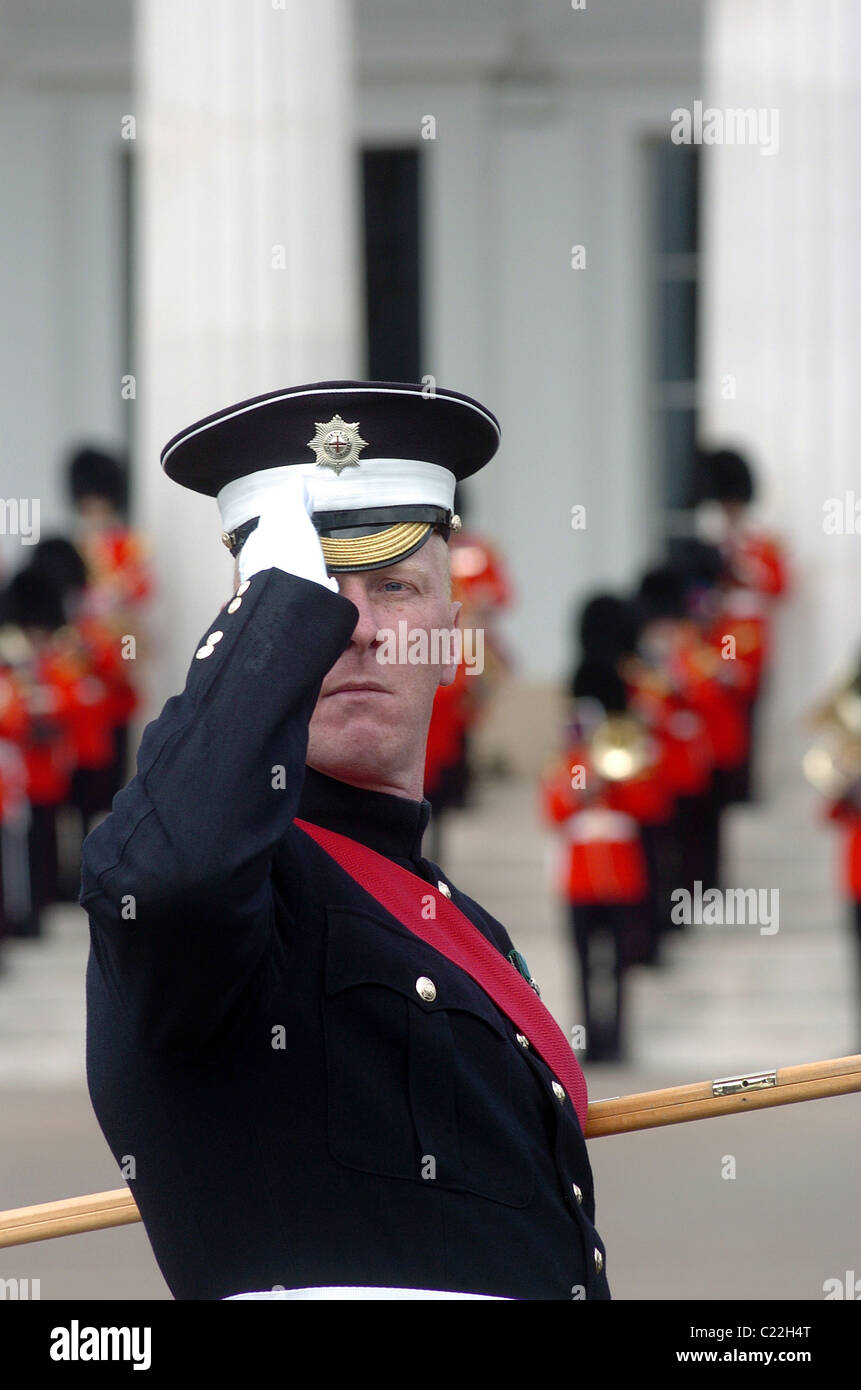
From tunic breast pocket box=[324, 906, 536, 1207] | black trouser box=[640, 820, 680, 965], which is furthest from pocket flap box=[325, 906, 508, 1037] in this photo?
black trouser box=[640, 820, 680, 965]

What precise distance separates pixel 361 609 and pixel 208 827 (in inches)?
16.1

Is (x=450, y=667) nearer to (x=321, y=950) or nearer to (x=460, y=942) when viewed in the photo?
(x=460, y=942)

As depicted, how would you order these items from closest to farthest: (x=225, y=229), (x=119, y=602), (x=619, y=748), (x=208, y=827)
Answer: (x=208, y=827)
(x=619, y=748)
(x=225, y=229)
(x=119, y=602)

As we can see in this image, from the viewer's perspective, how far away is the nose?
7.03 feet

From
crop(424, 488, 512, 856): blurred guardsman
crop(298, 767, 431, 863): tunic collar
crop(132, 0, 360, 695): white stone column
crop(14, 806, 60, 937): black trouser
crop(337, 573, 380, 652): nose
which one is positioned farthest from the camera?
crop(132, 0, 360, 695): white stone column

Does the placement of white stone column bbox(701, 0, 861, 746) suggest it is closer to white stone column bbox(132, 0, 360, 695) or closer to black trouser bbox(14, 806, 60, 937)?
white stone column bbox(132, 0, 360, 695)

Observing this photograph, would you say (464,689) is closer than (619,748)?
No

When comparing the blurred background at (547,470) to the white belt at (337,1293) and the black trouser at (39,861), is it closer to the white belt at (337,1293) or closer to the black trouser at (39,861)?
the black trouser at (39,861)

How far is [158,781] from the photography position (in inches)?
72.6

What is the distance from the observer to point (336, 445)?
2.21 meters

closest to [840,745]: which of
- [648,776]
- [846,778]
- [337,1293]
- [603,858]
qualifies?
[846,778]

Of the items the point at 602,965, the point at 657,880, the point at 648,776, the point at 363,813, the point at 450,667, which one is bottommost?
the point at 602,965

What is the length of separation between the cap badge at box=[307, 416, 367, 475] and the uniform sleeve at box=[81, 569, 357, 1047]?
0.30m

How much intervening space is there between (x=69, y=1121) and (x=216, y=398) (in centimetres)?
405
